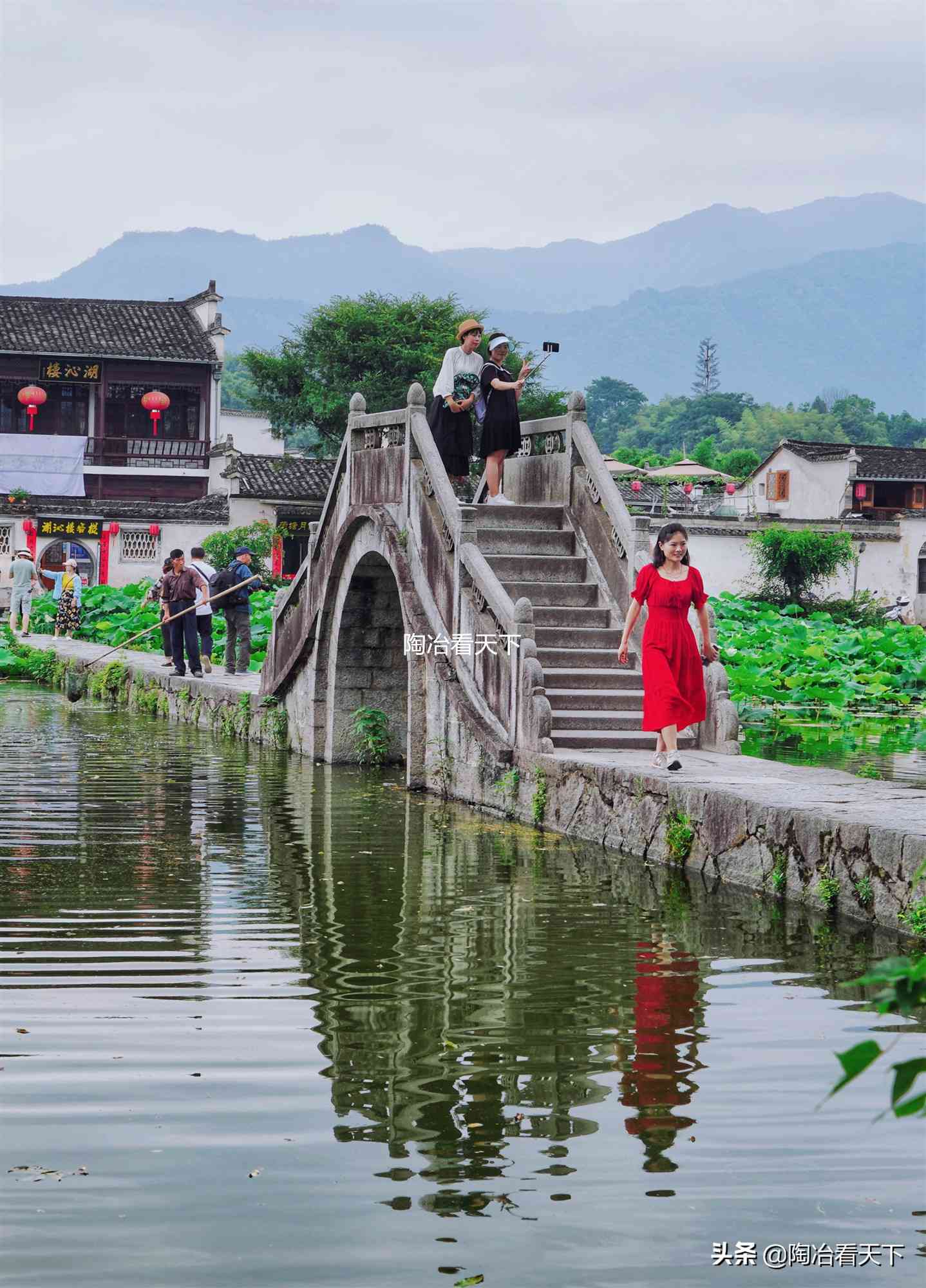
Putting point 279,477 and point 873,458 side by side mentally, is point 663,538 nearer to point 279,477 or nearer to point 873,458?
point 279,477

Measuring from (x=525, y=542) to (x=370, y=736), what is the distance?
2.82 metres

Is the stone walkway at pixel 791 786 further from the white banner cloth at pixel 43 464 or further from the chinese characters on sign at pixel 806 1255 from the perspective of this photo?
the white banner cloth at pixel 43 464

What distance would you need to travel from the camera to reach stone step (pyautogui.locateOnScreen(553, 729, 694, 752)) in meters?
10.7

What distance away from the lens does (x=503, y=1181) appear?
4113mm

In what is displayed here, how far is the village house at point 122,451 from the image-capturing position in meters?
40.5

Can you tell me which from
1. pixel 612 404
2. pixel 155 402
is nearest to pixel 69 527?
pixel 155 402

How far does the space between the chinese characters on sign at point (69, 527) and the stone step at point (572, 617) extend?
2993cm

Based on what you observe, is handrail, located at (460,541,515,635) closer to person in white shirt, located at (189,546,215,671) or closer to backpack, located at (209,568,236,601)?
backpack, located at (209,568,236,601)

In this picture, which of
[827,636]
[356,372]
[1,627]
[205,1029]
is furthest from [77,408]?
[205,1029]

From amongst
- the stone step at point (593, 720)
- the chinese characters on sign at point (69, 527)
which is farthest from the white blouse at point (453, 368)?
the chinese characters on sign at point (69, 527)

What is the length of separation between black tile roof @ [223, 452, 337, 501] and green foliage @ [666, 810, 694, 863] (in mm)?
32222

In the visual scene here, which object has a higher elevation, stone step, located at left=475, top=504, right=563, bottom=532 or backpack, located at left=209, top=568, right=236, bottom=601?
stone step, located at left=475, top=504, right=563, bottom=532

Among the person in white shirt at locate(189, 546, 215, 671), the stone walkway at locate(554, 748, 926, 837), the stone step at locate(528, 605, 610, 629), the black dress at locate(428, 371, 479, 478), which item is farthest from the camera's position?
the person in white shirt at locate(189, 546, 215, 671)

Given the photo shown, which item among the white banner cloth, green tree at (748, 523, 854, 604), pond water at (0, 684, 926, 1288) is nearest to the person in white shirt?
pond water at (0, 684, 926, 1288)
